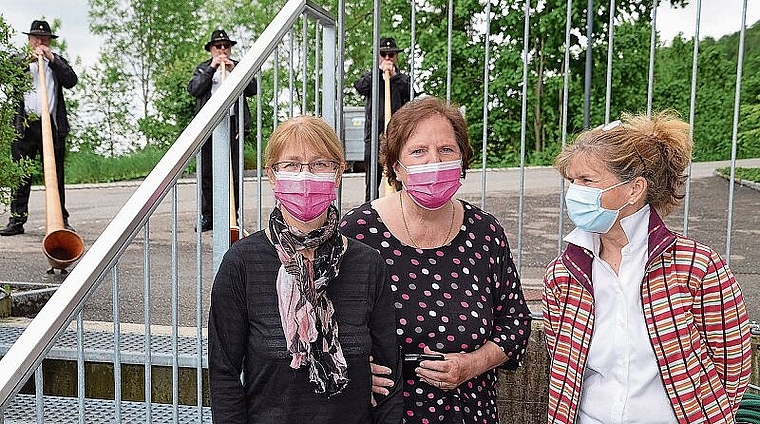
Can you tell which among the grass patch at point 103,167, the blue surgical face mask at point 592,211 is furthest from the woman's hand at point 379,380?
the grass patch at point 103,167

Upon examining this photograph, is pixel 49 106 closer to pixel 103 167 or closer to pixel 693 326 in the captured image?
pixel 693 326

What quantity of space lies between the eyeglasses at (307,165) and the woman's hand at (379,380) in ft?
1.83

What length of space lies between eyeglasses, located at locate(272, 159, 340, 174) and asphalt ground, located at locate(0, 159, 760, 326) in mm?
503

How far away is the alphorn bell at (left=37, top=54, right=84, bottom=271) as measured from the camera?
261 inches

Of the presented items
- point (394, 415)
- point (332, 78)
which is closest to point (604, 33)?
point (332, 78)

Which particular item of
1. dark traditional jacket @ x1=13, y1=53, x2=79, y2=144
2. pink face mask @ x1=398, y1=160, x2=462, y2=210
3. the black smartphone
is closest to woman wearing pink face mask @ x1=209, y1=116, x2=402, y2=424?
the black smartphone

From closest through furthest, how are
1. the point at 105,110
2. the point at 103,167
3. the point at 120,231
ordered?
the point at 120,231 < the point at 103,167 < the point at 105,110

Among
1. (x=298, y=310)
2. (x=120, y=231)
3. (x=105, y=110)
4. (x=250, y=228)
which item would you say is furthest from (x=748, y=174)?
(x=120, y=231)

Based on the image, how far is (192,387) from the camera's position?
4.03 m

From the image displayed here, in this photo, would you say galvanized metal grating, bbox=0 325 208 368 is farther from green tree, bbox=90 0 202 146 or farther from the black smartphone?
green tree, bbox=90 0 202 146

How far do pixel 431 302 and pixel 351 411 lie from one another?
0.46 metres

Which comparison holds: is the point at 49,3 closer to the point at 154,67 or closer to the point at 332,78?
the point at 154,67

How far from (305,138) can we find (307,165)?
75 mm

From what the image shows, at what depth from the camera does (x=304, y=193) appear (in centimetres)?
240
